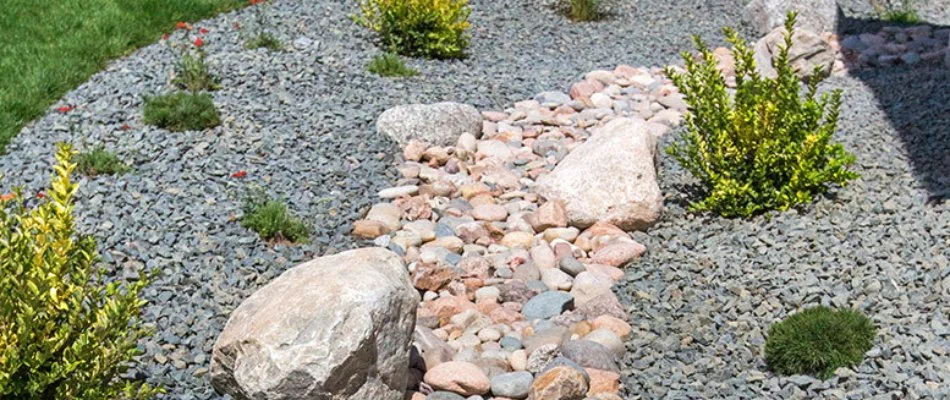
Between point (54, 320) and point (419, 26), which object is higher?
point (54, 320)

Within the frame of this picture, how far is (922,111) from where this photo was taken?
7652mm

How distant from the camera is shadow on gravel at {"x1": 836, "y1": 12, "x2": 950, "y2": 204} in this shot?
6492 millimetres

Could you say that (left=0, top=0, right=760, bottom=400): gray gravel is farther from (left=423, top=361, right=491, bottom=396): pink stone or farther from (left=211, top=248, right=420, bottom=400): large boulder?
(left=423, top=361, right=491, bottom=396): pink stone

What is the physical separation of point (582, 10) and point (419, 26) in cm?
238

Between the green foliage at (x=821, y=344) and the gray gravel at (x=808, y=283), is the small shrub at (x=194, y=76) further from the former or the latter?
the green foliage at (x=821, y=344)

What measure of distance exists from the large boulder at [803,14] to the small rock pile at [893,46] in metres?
0.22

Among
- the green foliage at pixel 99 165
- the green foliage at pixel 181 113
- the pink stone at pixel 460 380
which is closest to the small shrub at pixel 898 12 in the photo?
the green foliage at pixel 181 113

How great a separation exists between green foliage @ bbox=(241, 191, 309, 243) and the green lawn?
6.67 ft

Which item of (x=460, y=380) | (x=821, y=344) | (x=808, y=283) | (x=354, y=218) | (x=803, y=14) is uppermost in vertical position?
(x=821, y=344)

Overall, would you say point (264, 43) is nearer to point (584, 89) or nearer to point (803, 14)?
point (584, 89)

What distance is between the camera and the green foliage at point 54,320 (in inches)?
147

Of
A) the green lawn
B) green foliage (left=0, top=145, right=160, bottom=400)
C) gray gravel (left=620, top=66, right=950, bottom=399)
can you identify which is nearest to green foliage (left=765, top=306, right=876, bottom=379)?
gray gravel (left=620, top=66, right=950, bottom=399)

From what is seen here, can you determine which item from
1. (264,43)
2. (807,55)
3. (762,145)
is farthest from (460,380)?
(807,55)

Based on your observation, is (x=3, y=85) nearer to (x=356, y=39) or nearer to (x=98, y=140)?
(x=98, y=140)
